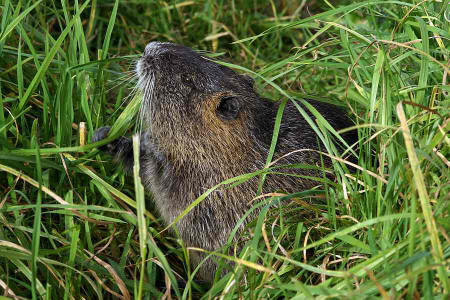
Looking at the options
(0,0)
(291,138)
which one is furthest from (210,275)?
(0,0)

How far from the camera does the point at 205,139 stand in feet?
11.6

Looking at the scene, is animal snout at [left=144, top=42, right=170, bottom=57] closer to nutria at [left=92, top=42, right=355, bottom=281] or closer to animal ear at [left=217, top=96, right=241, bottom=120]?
nutria at [left=92, top=42, right=355, bottom=281]

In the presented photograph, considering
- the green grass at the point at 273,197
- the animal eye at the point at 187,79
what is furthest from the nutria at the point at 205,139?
the green grass at the point at 273,197

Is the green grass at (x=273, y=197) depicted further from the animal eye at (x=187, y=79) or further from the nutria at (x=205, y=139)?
the animal eye at (x=187, y=79)

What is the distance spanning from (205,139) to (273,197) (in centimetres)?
63

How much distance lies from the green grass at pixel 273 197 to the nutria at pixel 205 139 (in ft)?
0.57

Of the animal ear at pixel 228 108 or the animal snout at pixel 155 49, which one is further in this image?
the animal snout at pixel 155 49

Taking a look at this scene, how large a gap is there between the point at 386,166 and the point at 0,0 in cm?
246

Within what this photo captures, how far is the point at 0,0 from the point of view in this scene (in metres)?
3.77

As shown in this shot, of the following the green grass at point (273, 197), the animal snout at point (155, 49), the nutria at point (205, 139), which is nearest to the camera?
the green grass at point (273, 197)

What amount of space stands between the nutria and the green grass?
17cm

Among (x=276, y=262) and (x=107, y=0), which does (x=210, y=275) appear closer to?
(x=276, y=262)

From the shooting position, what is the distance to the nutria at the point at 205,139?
3.49m

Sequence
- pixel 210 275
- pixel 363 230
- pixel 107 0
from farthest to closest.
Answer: pixel 107 0
pixel 210 275
pixel 363 230
